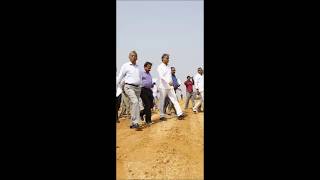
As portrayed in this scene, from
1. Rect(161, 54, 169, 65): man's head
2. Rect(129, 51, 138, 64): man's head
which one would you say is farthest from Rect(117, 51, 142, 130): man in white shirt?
Rect(161, 54, 169, 65): man's head

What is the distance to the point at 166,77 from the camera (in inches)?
421

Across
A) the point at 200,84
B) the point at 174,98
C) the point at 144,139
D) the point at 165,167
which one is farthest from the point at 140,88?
the point at 200,84

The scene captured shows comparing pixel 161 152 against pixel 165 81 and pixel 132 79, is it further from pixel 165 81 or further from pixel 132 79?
pixel 165 81

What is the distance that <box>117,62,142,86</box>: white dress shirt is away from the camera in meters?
9.10

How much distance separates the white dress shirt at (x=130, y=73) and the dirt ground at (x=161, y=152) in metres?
1.14

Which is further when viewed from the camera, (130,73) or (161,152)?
(130,73)

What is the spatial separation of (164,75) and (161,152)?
302 cm

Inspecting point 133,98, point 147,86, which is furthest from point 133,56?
point 147,86

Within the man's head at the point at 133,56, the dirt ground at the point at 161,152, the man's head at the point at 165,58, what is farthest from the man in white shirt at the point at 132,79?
the man's head at the point at 165,58

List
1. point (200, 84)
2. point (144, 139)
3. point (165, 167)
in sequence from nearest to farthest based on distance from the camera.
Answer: point (165, 167) → point (144, 139) → point (200, 84)

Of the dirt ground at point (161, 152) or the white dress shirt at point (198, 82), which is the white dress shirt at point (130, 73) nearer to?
A: the dirt ground at point (161, 152)

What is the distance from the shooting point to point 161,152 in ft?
26.3
